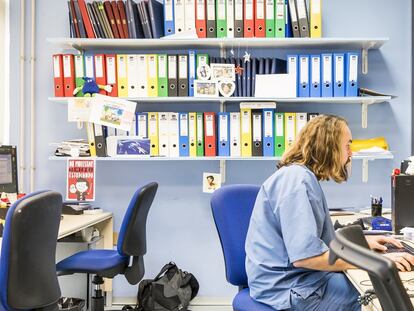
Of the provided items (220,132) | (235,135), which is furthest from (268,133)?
(220,132)

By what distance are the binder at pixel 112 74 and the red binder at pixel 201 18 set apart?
610 mm

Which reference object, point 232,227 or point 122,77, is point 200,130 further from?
point 232,227

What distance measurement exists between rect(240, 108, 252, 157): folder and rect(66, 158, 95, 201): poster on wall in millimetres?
1072

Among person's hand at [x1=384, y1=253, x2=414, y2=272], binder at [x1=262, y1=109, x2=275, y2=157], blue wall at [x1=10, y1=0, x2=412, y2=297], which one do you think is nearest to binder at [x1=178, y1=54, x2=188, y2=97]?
blue wall at [x1=10, y1=0, x2=412, y2=297]

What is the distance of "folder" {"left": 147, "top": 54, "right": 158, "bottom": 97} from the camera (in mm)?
3400

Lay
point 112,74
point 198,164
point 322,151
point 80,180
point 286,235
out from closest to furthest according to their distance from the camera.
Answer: point 286,235, point 322,151, point 112,74, point 80,180, point 198,164

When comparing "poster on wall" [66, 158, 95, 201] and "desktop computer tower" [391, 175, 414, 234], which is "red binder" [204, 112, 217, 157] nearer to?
"poster on wall" [66, 158, 95, 201]

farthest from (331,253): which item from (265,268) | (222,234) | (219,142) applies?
(219,142)

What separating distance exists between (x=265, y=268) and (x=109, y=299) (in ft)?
7.19

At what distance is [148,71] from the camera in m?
3.41

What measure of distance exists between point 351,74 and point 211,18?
1009 mm

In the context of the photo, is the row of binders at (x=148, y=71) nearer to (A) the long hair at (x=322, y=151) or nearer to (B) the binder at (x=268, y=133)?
(B) the binder at (x=268, y=133)

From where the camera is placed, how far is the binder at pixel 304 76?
3363mm

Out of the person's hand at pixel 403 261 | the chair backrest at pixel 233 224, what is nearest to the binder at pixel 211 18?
the chair backrest at pixel 233 224
